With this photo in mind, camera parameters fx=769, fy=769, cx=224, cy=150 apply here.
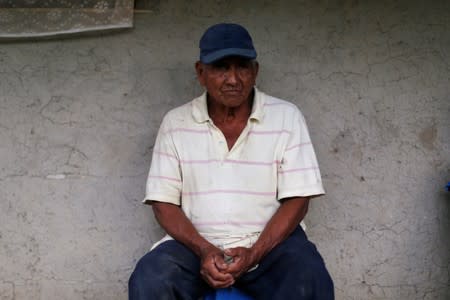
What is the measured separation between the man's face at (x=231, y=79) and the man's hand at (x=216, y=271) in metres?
0.72

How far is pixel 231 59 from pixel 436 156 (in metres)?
1.26

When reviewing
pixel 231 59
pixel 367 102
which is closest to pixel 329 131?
pixel 367 102

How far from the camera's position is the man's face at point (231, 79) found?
3.41m

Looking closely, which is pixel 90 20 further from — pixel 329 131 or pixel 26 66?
pixel 329 131

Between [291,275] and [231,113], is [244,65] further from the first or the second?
[291,275]

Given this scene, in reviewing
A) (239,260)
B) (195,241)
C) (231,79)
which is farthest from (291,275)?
(231,79)

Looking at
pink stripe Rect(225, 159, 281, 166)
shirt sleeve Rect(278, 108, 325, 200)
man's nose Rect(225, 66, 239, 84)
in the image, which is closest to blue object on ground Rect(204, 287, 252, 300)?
shirt sleeve Rect(278, 108, 325, 200)

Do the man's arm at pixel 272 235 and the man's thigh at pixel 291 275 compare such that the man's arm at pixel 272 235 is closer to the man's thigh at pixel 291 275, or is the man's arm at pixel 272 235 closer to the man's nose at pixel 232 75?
the man's thigh at pixel 291 275

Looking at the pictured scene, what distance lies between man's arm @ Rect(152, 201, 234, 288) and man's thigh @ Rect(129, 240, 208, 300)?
2.0 inches

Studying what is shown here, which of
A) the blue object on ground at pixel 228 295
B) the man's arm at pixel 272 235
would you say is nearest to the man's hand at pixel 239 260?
the man's arm at pixel 272 235

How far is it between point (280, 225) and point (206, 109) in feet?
2.18

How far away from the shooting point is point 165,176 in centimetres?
347

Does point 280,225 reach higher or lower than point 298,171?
lower

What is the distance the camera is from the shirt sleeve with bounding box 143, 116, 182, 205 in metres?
3.46
